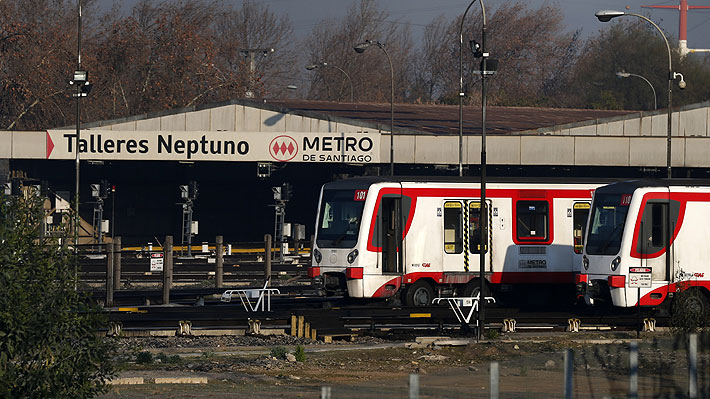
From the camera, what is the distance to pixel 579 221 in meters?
29.6

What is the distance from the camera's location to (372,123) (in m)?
55.8

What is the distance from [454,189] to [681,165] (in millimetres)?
28220

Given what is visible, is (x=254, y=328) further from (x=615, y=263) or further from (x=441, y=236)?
(x=615, y=263)

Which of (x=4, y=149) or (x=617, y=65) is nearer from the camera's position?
(x=4, y=149)

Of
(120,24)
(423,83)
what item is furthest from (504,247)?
(423,83)

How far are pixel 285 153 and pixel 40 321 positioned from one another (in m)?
41.7

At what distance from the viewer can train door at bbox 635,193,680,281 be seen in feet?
85.2

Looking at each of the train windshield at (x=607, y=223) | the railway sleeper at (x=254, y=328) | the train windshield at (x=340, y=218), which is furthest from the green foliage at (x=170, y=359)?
the train windshield at (x=607, y=223)

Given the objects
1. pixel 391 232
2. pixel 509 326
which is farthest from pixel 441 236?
pixel 509 326

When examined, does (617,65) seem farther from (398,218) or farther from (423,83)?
(398,218)

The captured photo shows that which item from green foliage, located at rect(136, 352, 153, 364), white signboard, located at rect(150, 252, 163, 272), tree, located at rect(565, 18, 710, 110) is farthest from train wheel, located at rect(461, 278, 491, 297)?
tree, located at rect(565, 18, 710, 110)

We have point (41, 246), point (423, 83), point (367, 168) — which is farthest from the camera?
point (423, 83)

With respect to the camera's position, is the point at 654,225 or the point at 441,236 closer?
the point at 654,225

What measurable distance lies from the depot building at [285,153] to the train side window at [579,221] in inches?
712
